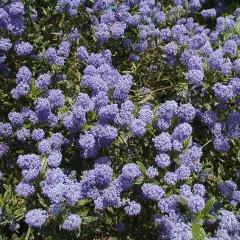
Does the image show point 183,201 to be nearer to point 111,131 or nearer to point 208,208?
point 208,208

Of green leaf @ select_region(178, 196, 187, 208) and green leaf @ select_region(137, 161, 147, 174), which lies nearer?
green leaf @ select_region(178, 196, 187, 208)

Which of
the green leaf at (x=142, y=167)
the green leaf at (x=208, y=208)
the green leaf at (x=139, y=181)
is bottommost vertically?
the green leaf at (x=208, y=208)

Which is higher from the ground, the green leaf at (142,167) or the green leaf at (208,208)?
the green leaf at (142,167)

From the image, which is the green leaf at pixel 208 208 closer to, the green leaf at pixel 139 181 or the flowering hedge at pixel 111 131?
the flowering hedge at pixel 111 131

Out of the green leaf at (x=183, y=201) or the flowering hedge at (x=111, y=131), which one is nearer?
the green leaf at (x=183, y=201)

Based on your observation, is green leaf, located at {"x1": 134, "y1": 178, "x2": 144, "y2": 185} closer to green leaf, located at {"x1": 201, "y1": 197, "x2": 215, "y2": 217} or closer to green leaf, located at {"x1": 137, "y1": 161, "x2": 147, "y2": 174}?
green leaf, located at {"x1": 137, "y1": 161, "x2": 147, "y2": 174}

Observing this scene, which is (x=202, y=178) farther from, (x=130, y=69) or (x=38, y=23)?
(x=38, y=23)

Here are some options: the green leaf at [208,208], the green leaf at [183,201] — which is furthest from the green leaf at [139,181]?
the green leaf at [208,208]

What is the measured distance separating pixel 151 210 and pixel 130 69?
1.77m

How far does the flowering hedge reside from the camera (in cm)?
320

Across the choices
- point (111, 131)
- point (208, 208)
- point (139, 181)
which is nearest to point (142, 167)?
point (139, 181)

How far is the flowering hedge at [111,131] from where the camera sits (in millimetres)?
3197

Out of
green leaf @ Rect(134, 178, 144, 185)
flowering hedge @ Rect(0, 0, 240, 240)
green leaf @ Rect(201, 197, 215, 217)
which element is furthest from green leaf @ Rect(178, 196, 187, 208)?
green leaf @ Rect(134, 178, 144, 185)

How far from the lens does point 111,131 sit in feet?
10.6
